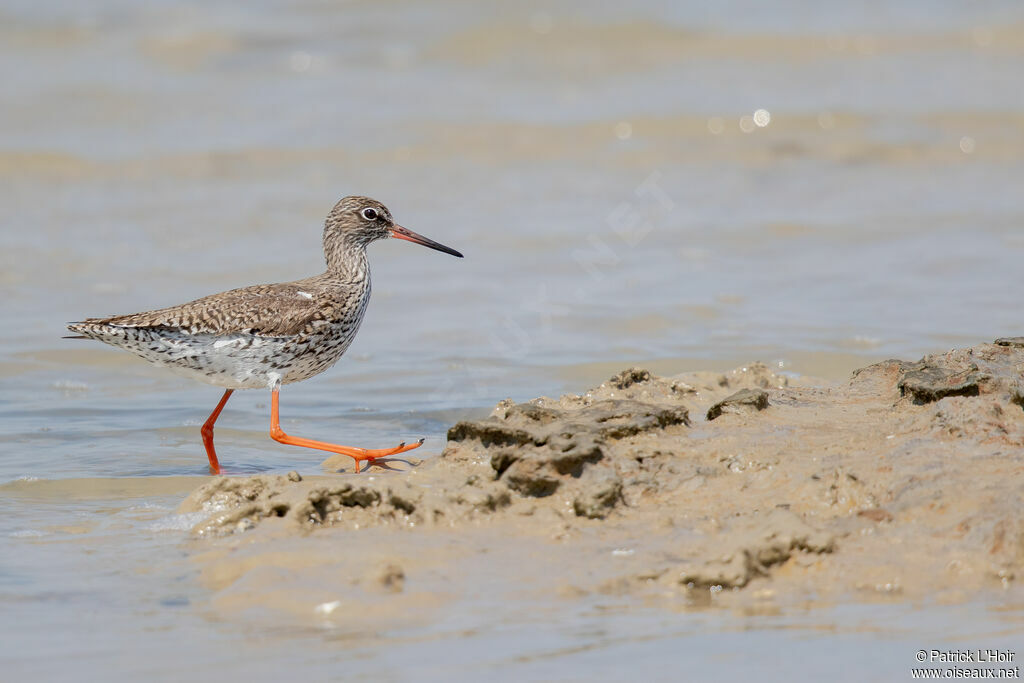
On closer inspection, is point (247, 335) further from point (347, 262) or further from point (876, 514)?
point (876, 514)

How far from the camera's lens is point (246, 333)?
7.33 metres

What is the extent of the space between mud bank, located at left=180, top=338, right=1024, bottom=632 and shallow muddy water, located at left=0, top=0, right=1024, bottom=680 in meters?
0.17

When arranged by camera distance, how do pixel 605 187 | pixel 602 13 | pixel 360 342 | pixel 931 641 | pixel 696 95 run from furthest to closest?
pixel 602 13 < pixel 696 95 < pixel 605 187 < pixel 360 342 < pixel 931 641

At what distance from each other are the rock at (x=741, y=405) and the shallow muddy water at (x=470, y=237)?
1912 mm

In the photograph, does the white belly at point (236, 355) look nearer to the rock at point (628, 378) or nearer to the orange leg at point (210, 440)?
the orange leg at point (210, 440)

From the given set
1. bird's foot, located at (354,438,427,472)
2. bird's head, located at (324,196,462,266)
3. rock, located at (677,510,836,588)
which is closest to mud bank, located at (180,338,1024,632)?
rock, located at (677,510,836,588)

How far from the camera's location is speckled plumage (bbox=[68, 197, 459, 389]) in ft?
24.1

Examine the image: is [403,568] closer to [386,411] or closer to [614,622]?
[614,622]

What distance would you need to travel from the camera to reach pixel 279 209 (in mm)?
14477

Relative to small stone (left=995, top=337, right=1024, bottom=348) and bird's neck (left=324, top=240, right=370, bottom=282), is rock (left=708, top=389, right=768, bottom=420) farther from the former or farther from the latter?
bird's neck (left=324, top=240, right=370, bottom=282)

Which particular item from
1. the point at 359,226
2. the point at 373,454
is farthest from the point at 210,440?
the point at 359,226

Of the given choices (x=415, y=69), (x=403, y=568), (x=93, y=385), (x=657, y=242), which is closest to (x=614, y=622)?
(x=403, y=568)

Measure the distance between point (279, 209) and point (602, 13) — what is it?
33.0 feet

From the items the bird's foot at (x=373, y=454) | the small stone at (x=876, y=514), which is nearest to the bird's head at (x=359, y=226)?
the bird's foot at (x=373, y=454)
